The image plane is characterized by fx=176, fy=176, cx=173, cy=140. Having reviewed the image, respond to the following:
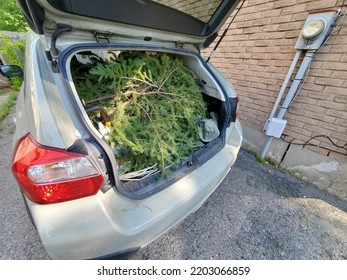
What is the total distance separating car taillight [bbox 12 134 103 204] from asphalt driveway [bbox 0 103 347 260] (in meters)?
0.54

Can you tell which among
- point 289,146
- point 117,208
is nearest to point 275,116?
point 289,146

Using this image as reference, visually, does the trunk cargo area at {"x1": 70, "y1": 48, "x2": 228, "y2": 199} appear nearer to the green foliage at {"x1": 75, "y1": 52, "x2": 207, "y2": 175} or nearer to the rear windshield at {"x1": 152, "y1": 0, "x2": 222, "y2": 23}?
the green foliage at {"x1": 75, "y1": 52, "x2": 207, "y2": 175}

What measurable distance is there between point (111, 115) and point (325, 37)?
244cm

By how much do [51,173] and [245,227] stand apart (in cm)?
170

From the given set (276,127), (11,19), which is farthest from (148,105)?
(11,19)

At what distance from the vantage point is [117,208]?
979 millimetres

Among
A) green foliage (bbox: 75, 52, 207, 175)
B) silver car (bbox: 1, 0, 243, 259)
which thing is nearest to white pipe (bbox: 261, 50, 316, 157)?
green foliage (bbox: 75, 52, 207, 175)

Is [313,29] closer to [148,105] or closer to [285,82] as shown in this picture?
[285,82]

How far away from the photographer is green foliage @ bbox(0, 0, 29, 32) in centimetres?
1064

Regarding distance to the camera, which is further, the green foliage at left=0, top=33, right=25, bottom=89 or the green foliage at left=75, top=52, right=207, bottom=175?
the green foliage at left=0, top=33, right=25, bottom=89

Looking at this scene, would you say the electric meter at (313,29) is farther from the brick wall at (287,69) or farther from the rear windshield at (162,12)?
the rear windshield at (162,12)

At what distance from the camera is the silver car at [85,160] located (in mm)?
843

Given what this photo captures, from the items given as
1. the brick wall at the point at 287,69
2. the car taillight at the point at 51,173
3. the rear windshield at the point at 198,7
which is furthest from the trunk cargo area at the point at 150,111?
the brick wall at the point at 287,69

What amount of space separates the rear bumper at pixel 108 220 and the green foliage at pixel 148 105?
10.8 inches
